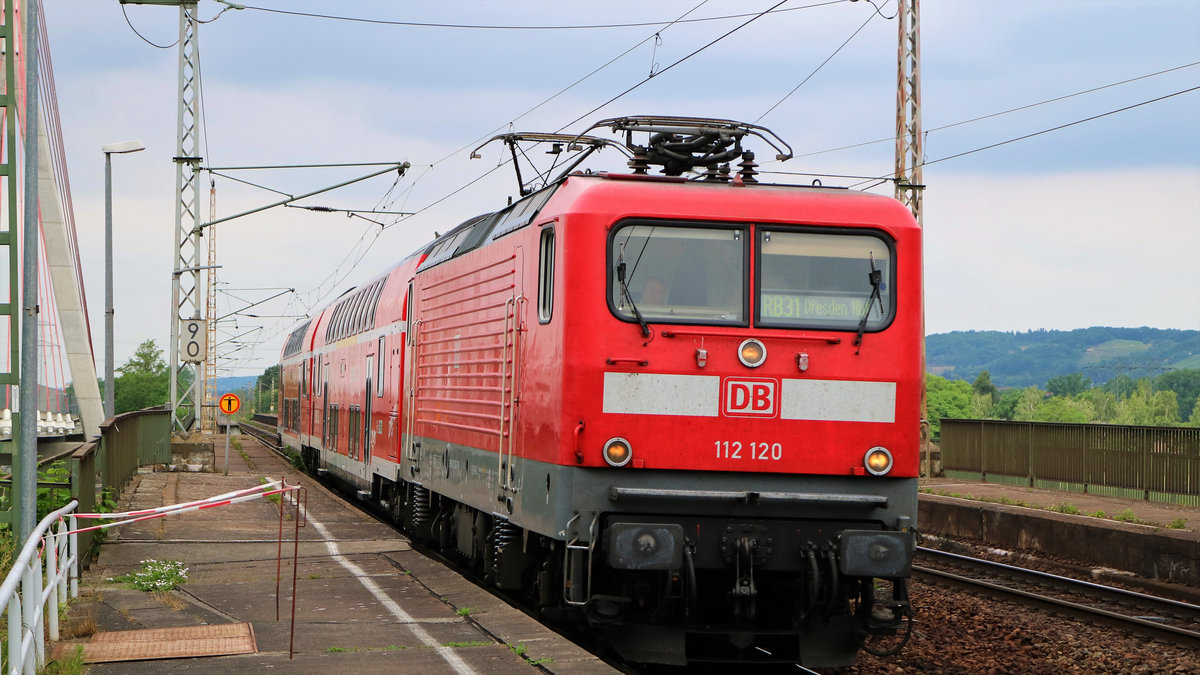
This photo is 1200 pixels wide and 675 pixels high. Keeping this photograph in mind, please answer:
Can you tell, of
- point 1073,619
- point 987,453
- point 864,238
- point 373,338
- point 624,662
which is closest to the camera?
point 864,238

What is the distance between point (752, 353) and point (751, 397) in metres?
0.28

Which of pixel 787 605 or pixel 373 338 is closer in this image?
pixel 787 605

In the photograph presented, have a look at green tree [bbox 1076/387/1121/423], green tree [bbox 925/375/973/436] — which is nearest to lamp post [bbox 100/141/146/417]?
green tree [bbox 1076/387/1121/423]

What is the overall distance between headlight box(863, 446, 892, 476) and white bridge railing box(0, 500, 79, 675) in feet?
16.2

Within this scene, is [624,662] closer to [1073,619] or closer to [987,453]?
[1073,619]

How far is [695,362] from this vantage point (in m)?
8.23

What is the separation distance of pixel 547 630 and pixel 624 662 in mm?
935

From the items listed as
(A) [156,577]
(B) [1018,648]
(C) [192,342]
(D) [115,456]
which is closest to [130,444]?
(D) [115,456]

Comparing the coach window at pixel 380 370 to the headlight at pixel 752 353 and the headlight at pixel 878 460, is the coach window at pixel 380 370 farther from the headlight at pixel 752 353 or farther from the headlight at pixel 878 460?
the headlight at pixel 878 460

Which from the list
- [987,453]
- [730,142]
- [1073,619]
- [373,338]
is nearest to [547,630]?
[730,142]

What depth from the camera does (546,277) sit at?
8.89 metres

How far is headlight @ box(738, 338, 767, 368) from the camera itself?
8289mm

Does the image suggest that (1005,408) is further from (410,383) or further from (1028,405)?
(410,383)

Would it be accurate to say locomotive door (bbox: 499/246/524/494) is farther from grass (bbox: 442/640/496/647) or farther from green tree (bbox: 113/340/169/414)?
green tree (bbox: 113/340/169/414)
